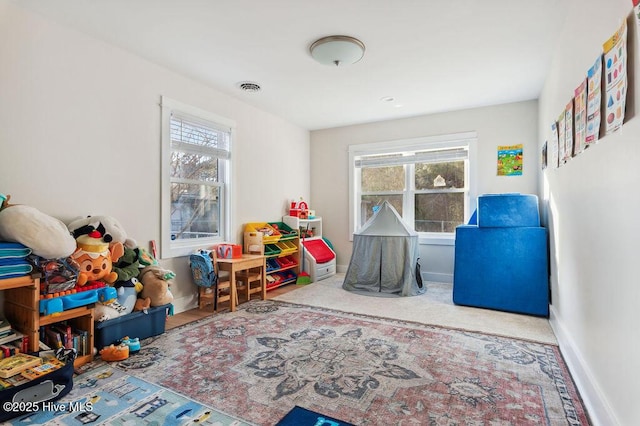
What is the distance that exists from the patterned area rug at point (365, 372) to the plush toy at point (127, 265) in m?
0.58

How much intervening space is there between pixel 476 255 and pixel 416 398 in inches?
87.7

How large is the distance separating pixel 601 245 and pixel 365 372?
1.52m

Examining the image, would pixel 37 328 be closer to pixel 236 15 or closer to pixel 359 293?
pixel 236 15

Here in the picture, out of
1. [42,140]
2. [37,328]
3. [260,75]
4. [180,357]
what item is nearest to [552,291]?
[180,357]

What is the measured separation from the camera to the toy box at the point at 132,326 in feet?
8.07

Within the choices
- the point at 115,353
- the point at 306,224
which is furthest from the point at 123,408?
the point at 306,224

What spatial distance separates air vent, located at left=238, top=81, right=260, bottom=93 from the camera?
381cm

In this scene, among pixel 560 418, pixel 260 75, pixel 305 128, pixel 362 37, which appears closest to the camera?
pixel 560 418

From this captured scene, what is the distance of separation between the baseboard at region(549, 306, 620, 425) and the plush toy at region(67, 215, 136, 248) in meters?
3.20

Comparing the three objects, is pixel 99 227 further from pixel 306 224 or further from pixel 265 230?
pixel 306 224

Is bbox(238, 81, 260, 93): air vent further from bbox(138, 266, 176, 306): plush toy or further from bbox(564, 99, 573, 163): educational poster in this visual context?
bbox(564, 99, 573, 163): educational poster

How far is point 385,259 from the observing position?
170 inches

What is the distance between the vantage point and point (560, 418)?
1.70m

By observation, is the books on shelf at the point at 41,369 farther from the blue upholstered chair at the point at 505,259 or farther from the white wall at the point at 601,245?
the blue upholstered chair at the point at 505,259
